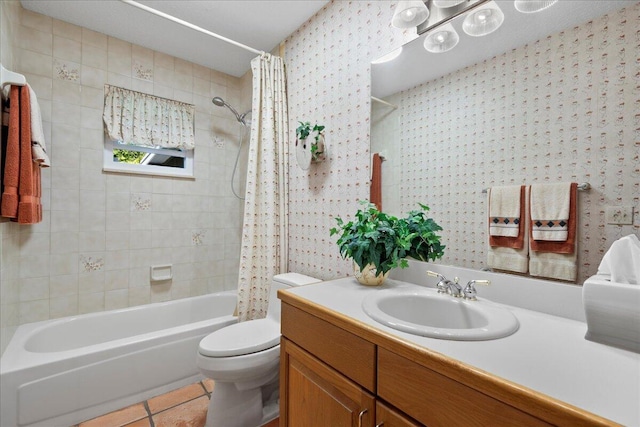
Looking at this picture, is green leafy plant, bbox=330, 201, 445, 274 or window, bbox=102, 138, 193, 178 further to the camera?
window, bbox=102, 138, 193, 178

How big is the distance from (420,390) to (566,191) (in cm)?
78

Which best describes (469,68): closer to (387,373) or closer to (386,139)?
(386,139)

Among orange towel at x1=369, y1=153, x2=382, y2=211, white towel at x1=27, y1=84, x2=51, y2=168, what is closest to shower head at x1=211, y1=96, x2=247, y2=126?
white towel at x1=27, y1=84, x2=51, y2=168

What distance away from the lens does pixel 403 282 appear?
4.30 ft

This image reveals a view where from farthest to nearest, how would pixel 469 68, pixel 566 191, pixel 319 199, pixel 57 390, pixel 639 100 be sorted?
1. pixel 319 199
2. pixel 57 390
3. pixel 469 68
4. pixel 566 191
5. pixel 639 100

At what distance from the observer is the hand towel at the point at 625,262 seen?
67 centimetres

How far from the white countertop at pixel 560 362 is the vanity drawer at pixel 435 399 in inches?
2.1

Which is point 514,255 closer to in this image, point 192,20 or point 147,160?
point 192,20

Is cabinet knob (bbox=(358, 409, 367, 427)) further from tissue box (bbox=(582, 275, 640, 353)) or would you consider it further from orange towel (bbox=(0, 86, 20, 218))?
orange towel (bbox=(0, 86, 20, 218))

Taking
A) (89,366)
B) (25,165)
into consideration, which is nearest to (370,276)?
(89,366)

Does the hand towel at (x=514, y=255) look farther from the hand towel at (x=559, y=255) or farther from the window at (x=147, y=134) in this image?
the window at (x=147, y=134)

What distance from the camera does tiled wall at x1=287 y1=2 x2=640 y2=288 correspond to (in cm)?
83

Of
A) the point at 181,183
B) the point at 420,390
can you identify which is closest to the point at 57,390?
the point at 181,183

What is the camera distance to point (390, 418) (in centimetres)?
71
